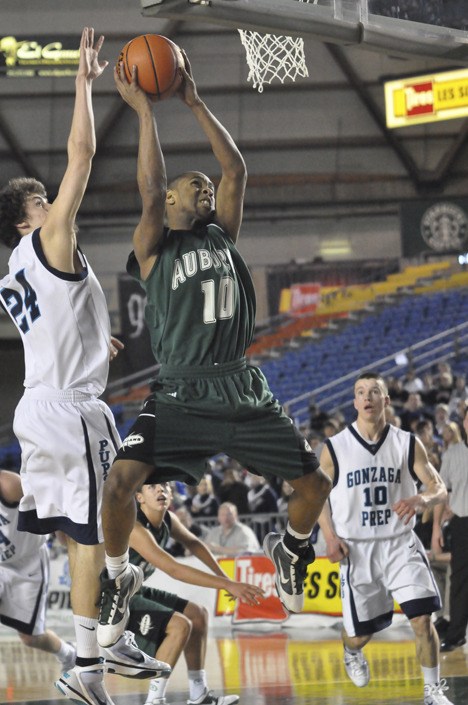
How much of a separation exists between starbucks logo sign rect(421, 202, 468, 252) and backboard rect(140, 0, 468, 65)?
19734 mm

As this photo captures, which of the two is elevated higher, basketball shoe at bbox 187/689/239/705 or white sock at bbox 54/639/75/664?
white sock at bbox 54/639/75/664

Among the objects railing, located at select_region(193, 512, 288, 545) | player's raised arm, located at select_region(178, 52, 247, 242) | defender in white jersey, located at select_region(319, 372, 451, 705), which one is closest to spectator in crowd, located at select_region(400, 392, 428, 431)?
railing, located at select_region(193, 512, 288, 545)

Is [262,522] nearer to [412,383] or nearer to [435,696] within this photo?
[412,383]

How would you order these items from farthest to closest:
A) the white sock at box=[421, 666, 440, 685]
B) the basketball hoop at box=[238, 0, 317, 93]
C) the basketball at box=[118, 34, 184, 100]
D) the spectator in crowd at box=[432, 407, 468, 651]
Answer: the spectator in crowd at box=[432, 407, 468, 651], the basketball hoop at box=[238, 0, 317, 93], the white sock at box=[421, 666, 440, 685], the basketball at box=[118, 34, 184, 100]

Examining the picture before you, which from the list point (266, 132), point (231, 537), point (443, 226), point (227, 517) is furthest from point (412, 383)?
point (266, 132)

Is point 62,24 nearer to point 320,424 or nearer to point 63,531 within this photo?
point 320,424

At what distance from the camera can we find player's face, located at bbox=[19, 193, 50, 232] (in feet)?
19.8

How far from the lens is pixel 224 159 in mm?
5699

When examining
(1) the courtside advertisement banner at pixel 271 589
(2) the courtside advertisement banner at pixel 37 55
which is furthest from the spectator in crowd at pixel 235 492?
(2) the courtside advertisement banner at pixel 37 55

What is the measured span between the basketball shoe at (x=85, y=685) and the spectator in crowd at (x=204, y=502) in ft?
33.1

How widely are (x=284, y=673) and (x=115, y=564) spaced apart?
4.32 meters

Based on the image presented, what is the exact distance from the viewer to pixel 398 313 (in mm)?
26516

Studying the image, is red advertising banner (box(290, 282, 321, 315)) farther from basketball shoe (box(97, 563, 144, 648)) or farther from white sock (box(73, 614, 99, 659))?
basketball shoe (box(97, 563, 144, 648))

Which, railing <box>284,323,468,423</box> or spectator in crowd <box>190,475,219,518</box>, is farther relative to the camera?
railing <box>284,323,468,423</box>
